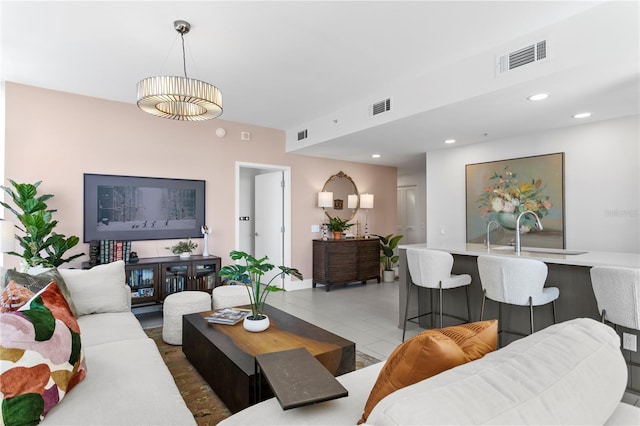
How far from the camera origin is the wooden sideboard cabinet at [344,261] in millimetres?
5953

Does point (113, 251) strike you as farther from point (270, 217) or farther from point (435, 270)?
point (435, 270)

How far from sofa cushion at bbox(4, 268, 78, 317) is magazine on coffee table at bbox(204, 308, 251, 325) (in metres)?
0.98

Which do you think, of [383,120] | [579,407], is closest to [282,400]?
[579,407]

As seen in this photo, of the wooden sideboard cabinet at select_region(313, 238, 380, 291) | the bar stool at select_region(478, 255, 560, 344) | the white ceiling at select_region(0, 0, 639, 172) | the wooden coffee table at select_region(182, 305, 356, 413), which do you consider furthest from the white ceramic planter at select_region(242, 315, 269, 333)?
the wooden sideboard cabinet at select_region(313, 238, 380, 291)

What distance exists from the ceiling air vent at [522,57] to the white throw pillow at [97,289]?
142 inches

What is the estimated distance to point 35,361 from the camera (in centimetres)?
130

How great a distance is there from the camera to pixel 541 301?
2.60 meters

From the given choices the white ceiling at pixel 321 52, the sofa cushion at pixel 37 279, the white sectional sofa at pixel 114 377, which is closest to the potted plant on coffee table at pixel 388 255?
the white ceiling at pixel 321 52

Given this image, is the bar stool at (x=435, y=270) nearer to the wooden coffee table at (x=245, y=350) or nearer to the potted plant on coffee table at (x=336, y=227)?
the wooden coffee table at (x=245, y=350)

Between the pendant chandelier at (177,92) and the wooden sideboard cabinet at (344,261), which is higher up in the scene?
Answer: the pendant chandelier at (177,92)

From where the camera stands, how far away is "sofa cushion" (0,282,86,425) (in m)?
1.23

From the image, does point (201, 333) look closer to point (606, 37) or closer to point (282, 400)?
point (282, 400)

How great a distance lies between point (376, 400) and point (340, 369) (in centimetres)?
122

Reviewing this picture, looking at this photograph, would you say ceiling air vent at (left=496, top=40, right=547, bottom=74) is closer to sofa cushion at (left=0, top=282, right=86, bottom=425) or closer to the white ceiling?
the white ceiling
